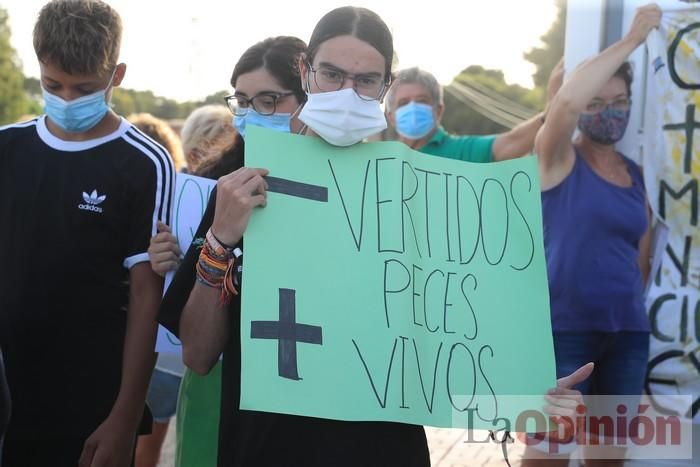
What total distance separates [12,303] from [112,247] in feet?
1.07

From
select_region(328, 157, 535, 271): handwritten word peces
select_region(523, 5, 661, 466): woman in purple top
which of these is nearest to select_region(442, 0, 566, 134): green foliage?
select_region(523, 5, 661, 466): woman in purple top

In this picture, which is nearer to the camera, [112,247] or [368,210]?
[368,210]

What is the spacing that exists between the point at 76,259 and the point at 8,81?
135 ft

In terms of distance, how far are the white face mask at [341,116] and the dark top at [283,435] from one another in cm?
33

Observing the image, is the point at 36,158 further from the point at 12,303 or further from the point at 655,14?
the point at 655,14

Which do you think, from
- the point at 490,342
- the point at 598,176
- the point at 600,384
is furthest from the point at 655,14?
the point at 490,342

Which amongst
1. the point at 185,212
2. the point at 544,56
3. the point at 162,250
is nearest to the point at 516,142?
the point at 185,212

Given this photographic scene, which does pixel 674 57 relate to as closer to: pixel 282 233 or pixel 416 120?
pixel 416 120

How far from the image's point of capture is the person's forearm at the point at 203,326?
6.43 feet

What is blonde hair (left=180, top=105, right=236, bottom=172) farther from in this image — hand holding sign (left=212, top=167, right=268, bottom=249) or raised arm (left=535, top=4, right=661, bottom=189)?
hand holding sign (left=212, top=167, right=268, bottom=249)

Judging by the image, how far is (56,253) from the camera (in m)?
2.50

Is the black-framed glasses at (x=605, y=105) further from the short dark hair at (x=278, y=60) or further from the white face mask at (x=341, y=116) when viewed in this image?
the white face mask at (x=341, y=116)

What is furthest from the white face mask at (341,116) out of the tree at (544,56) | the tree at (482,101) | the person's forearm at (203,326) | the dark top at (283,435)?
the tree at (544,56)

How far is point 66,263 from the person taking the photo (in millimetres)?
2502
